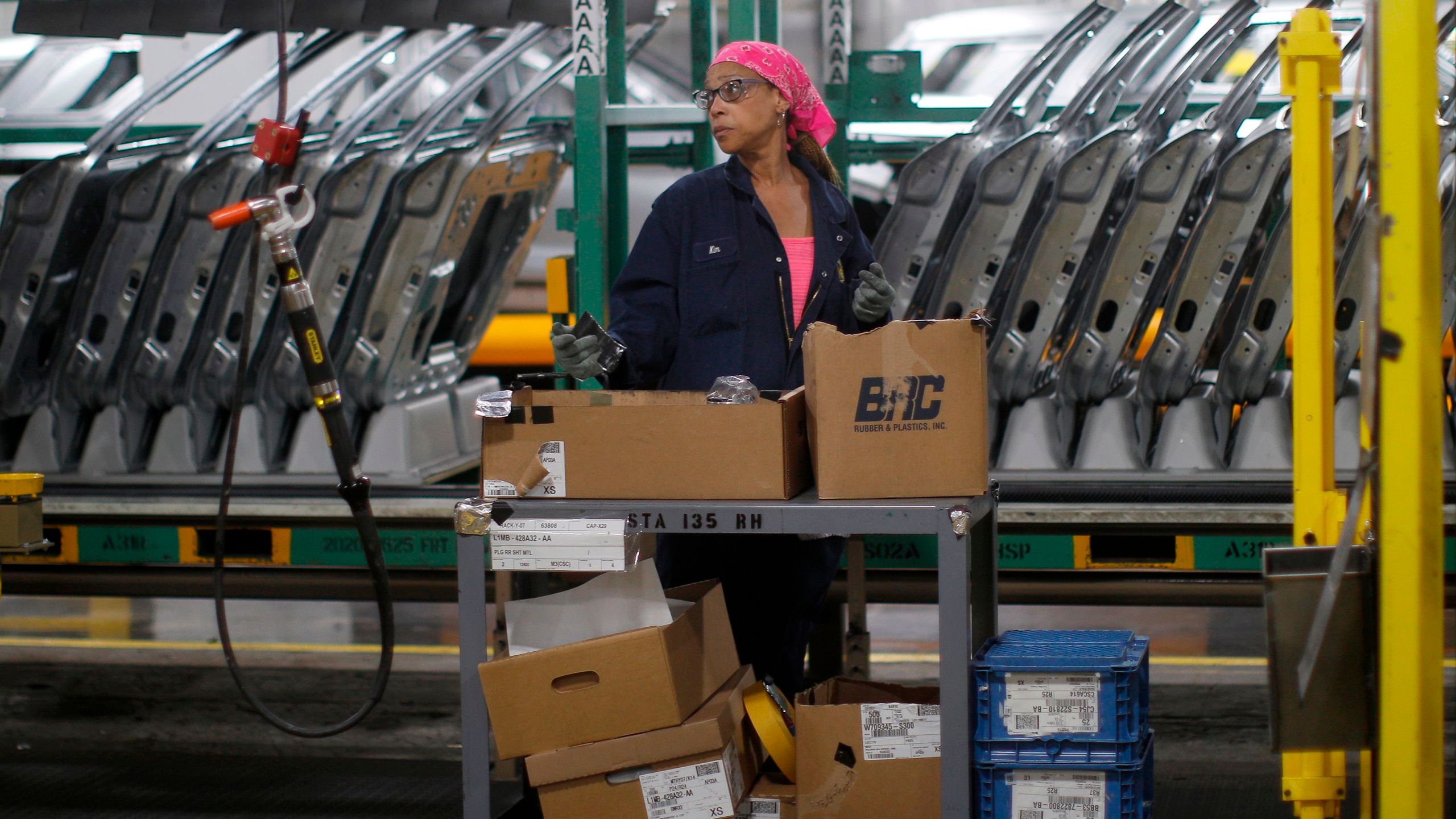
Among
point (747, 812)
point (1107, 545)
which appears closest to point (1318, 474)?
point (747, 812)

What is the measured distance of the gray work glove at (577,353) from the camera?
289 centimetres

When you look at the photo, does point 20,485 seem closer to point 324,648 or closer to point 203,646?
point 324,648

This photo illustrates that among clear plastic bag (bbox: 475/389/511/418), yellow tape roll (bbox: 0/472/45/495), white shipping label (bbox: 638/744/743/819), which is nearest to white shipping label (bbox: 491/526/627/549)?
clear plastic bag (bbox: 475/389/511/418)

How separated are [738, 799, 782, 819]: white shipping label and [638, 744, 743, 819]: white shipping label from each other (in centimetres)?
9

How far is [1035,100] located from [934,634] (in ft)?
7.67

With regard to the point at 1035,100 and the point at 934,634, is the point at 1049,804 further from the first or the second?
the point at 934,634

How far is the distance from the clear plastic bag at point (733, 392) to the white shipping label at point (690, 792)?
26.1 inches

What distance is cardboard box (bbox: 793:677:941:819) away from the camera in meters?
2.83

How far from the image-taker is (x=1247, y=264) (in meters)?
4.39

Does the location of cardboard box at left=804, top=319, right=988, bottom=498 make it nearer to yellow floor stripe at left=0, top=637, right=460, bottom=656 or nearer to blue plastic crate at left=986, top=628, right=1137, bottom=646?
blue plastic crate at left=986, top=628, right=1137, bottom=646

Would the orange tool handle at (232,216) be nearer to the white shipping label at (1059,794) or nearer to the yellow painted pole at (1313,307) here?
the white shipping label at (1059,794)

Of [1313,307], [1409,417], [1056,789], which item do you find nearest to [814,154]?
[1313,307]

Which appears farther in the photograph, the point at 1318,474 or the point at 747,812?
the point at 747,812

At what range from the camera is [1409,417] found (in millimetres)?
2090
